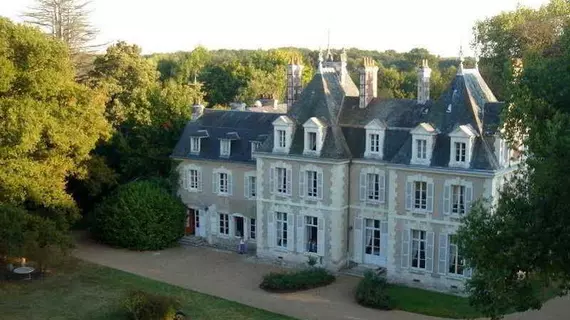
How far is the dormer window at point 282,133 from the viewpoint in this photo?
33.5m

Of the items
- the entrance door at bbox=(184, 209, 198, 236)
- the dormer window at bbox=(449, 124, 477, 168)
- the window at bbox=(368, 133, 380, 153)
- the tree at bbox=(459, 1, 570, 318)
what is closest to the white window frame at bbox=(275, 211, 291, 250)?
the window at bbox=(368, 133, 380, 153)

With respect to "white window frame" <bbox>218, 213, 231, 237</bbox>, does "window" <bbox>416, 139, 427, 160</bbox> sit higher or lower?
higher

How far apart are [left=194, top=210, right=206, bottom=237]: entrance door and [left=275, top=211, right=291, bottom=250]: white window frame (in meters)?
5.82

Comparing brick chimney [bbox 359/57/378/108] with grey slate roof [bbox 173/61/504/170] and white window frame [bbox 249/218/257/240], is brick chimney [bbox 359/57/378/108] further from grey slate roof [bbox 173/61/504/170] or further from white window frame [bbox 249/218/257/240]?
white window frame [bbox 249/218/257/240]

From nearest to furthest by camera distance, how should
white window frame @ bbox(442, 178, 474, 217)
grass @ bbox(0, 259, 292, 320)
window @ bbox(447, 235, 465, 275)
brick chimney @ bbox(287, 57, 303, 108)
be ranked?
grass @ bbox(0, 259, 292, 320), white window frame @ bbox(442, 178, 474, 217), window @ bbox(447, 235, 465, 275), brick chimney @ bbox(287, 57, 303, 108)

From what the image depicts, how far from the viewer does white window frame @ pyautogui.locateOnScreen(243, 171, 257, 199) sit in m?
37.0

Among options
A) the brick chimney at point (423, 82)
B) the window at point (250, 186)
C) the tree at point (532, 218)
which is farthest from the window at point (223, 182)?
the tree at point (532, 218)

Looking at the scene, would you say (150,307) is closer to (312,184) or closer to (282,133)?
(312,184)

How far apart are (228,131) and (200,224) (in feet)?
17.7

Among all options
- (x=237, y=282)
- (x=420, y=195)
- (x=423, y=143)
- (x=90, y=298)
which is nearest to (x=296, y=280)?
(x=237, y=282)

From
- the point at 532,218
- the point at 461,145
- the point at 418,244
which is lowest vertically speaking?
the point at 418,244

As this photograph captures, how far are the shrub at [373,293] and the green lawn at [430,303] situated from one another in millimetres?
463

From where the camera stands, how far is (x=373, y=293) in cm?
2802

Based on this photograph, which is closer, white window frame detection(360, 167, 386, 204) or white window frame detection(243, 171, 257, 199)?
white window frame detection(360, 167, 386, 204)
